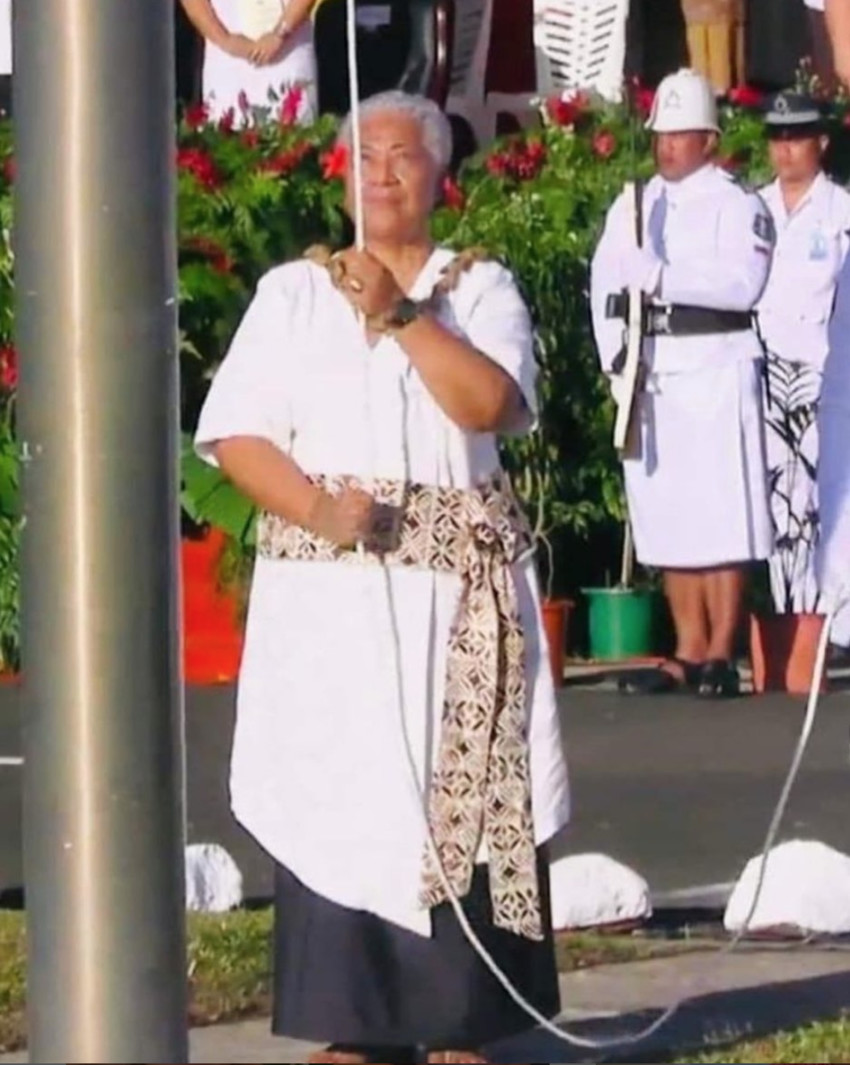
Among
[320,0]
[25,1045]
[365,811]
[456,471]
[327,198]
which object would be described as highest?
[320,0]

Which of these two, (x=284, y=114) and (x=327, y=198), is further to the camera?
(x=284, y=114)

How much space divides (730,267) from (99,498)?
19.4 feet

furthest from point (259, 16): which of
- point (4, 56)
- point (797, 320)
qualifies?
point (797, 320)

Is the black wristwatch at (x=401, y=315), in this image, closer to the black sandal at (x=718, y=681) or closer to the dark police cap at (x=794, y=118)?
the black sandal at (x=718, y=681)

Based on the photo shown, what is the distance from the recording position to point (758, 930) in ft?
24.3

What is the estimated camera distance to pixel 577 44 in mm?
14984

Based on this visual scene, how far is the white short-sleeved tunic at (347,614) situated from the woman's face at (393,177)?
10 centimetres

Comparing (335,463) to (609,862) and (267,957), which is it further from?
(609,862)

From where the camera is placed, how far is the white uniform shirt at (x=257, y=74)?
13.4m

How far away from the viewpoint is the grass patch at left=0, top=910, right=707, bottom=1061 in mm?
6527

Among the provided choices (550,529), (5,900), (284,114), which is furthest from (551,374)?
(5,900)

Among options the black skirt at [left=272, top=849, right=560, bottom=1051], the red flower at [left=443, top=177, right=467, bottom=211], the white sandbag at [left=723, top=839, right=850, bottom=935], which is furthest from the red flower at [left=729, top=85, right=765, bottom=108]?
the black skirt at [left=272, top=849, right=560, bottom=1051]

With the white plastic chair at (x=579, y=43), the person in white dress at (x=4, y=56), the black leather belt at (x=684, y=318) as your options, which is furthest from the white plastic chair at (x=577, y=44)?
the black leather belt at (x=684, y=318)

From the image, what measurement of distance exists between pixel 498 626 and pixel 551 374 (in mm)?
5692
